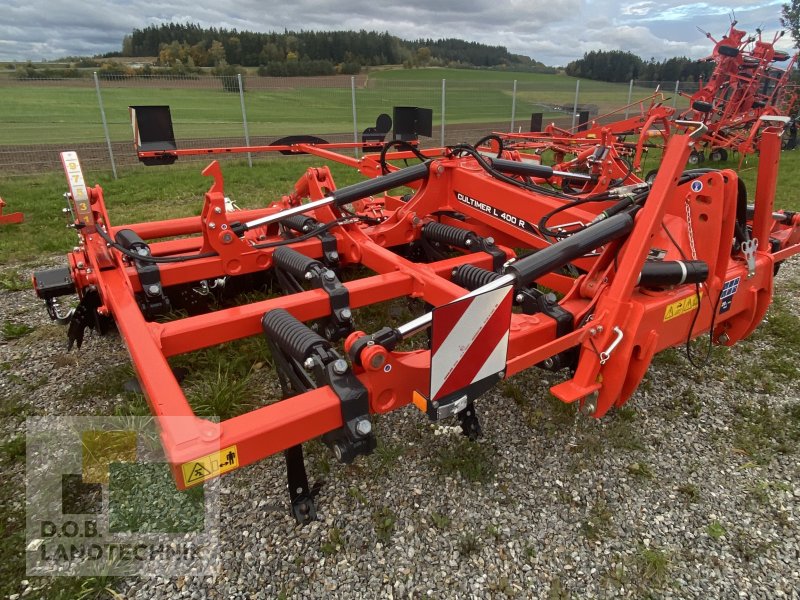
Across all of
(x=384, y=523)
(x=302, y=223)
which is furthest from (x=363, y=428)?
(x=302, y=223)

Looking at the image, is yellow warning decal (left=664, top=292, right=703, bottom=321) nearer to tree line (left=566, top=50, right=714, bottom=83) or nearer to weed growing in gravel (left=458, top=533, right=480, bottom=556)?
weed growing in gravel (left=458, top=533, right=480, bottom=556)

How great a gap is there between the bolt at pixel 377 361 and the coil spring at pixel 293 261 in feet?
4.52

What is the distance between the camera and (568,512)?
8.70 ft

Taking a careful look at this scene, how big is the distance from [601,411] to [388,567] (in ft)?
4.14

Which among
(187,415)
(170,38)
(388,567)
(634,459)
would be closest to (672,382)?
(634,459)

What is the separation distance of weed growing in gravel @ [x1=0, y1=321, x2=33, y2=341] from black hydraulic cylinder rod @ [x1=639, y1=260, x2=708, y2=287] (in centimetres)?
458

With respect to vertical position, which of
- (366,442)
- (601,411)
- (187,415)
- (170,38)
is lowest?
(601,411)

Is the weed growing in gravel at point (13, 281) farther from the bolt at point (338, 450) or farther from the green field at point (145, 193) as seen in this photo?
the bolt at point (338, 450)

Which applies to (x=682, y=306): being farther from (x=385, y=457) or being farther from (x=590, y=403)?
(x=385, y=457)

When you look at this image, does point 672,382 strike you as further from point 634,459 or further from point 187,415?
point 187,415

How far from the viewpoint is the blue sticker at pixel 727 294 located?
2934 mm

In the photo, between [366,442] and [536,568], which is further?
[536,568]

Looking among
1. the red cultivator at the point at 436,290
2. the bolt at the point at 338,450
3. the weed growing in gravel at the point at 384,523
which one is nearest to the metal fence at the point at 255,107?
the red cultivator at the point at 436,290

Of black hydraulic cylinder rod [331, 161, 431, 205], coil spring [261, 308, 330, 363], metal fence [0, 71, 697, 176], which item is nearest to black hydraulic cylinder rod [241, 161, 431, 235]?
black hydraulic cylinder rod [331, 161, 431, 205]
